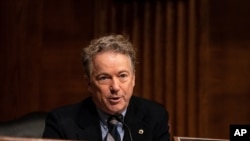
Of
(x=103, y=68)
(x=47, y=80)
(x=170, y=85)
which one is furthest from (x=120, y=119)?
(x=47, y=80)

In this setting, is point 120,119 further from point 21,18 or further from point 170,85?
point 21,18

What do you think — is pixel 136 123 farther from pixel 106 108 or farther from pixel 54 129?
pixel 54 129

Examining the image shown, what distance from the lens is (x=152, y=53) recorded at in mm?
2975

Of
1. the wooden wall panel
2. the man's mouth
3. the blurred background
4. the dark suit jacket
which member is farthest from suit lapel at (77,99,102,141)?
the wooden wall panel

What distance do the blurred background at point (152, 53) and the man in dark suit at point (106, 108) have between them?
0.98 m

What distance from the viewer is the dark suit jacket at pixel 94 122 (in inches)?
73.3

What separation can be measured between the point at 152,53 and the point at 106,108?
1151mm

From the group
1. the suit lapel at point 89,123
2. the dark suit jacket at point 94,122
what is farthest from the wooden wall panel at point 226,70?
the suit lapel at point 89,123

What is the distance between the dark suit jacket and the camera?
1862mm

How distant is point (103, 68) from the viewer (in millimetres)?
1863

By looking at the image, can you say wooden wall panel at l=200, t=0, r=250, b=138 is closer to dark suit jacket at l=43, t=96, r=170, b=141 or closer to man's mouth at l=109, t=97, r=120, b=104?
dark suit jacket at l=43, t=96, r=170, b=141

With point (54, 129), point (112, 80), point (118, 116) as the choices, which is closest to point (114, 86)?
point (112, 80)

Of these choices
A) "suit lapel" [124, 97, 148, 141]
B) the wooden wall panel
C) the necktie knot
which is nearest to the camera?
the necktie knot

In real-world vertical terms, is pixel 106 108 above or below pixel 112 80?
below
